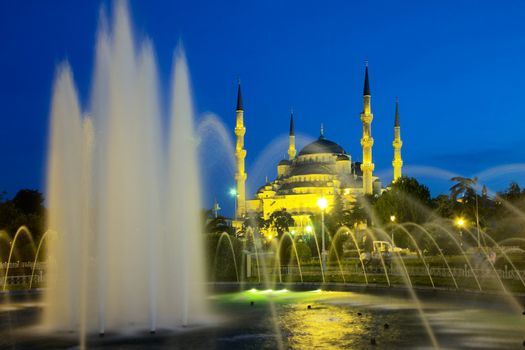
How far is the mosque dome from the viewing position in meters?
95.1

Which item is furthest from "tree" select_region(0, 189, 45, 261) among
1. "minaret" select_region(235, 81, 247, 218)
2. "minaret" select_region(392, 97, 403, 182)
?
"minaret" select_region(392, 97, 403, 182)

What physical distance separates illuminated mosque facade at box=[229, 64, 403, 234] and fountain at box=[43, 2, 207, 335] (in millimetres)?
53917

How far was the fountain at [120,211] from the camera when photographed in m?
12.0

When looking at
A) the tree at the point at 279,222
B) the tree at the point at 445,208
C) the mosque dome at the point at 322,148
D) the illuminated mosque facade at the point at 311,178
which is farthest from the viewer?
the mosque dome at the point at 322,148

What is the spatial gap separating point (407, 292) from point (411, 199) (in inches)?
1238

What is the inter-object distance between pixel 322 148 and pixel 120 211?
84052 mm

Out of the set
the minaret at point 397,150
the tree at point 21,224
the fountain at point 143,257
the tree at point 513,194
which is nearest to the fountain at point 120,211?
the fountain at point 143,257

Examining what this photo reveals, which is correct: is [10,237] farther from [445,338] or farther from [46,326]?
[445,338]

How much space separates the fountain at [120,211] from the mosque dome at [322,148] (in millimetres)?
82005

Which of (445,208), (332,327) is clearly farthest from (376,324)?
(445,208)

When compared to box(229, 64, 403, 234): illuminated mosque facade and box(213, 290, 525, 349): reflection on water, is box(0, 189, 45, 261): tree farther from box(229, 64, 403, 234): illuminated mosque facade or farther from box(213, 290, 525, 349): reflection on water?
box(229, 64, 403, 234): illuminated mosque facade

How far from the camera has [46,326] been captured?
1231 cm

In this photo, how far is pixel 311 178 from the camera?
8712cm

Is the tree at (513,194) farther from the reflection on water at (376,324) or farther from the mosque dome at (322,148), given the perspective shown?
the mosque dome at (322,148)
